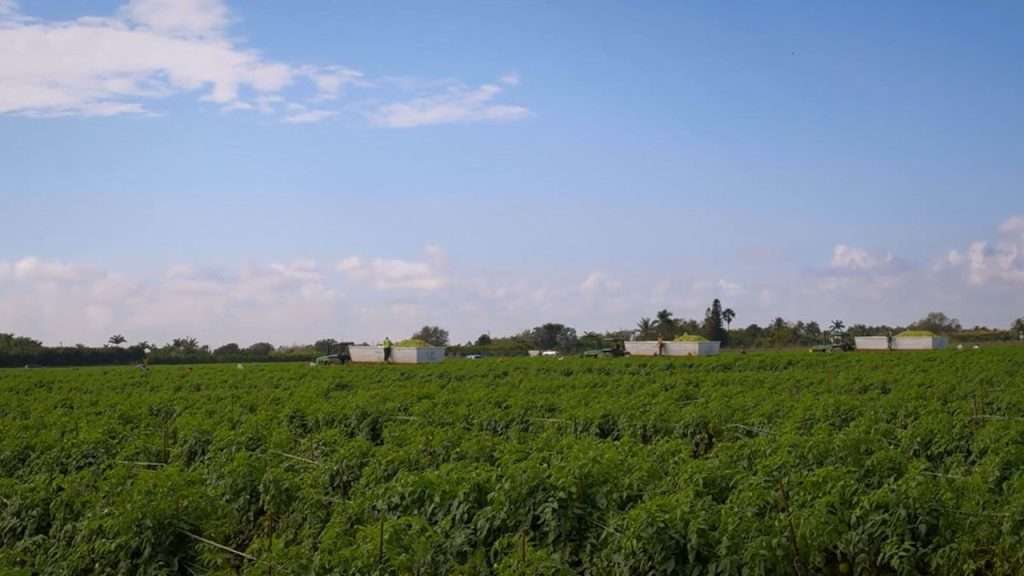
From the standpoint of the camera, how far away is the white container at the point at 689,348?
187 feet

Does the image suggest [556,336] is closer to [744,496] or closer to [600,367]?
[600,367]

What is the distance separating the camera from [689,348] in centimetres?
5725

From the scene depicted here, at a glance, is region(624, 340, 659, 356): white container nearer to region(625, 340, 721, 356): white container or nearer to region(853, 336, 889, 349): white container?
region(625, 340, 721, 356): white container

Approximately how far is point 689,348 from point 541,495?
49.8 meters

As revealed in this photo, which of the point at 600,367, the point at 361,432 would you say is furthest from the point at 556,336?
the point at 361,432

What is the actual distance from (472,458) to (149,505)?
13.8 feet

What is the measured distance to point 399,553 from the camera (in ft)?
25.3

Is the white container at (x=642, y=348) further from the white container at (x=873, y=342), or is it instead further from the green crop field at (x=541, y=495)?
the green crop field at (x=541, y=495)

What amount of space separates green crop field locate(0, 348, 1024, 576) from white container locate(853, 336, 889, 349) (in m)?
40.0

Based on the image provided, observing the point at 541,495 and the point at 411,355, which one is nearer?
the point at 541,495

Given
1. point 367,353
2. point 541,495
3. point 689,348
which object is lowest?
point 541,495

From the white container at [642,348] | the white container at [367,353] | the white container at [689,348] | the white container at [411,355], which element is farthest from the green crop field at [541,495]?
the white container at [642,348]

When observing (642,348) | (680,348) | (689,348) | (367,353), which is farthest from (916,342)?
(367,353)

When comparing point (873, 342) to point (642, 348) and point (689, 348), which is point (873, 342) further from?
point (642, 348)
